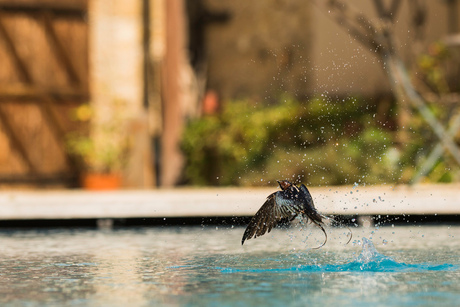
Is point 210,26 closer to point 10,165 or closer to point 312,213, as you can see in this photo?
point 10,165

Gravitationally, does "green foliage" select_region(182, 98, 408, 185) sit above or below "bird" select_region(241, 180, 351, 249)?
above

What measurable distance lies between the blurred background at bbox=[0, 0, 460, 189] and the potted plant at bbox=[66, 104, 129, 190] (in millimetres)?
21

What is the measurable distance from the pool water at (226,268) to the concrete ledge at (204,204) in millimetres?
410

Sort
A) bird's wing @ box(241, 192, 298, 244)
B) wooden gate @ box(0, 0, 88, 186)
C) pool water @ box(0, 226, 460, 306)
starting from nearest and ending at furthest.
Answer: pool water @ box(0, 226, 460, 306)
bird's wing @ box(241, 192, 298, 244)
wooden gate @ box(0, 0, 88, 186)

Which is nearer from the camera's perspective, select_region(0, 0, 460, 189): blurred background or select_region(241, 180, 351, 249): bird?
select_region(241, 180, 351, 249): bird

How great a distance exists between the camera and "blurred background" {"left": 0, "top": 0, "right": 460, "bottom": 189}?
14328 millimetres


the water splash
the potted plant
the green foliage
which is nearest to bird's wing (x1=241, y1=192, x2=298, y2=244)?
the water splash

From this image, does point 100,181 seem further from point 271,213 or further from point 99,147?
point 271,213

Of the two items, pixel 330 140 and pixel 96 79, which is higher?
pixel 96 79

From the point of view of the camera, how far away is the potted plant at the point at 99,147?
14.6 m

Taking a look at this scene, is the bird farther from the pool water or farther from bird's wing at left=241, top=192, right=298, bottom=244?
the pool water

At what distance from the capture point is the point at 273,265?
729cm

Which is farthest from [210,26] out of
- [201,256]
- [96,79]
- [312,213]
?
[312,213]

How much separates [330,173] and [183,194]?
2.28m
